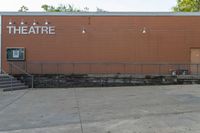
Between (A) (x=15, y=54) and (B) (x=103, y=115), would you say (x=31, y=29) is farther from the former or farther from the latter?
(B) (x=103, y=115)

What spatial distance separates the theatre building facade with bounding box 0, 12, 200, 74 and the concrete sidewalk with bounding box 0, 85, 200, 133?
9740 mm

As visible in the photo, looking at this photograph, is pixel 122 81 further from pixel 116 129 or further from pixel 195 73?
pixel 116 129

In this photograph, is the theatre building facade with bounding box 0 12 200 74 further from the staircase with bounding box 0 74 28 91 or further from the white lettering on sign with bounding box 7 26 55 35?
the staircase with bounding box 0 74 28 91

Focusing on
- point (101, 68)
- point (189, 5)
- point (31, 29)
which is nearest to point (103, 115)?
point (101, 68)

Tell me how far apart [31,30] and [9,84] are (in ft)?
15.8

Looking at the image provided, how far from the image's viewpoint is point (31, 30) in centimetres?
2767

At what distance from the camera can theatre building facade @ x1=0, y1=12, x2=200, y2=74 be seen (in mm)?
27547

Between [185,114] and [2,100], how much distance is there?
359 inches

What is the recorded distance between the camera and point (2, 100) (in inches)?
723

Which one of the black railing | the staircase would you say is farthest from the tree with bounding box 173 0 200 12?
the staircase

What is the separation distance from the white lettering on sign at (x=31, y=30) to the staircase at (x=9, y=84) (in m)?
3.41

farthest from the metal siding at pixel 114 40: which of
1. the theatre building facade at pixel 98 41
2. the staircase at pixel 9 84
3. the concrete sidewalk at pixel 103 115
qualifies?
the concrete sidewalk at pixel 103 115

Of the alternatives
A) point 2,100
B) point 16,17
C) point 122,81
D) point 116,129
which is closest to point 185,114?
point 116,129

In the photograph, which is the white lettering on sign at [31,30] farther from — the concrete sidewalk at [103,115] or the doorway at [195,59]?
the concrete sidewalk at [103,115]
